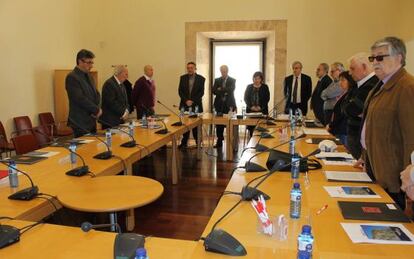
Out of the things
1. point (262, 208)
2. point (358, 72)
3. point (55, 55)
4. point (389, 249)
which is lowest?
point (389, 249)

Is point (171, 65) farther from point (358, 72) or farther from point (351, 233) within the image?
point (351, 233)

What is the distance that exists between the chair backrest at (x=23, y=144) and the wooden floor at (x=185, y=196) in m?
1.33

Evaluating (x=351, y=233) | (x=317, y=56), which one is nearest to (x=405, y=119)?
(x=351, y=233)

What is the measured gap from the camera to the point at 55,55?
7047 mm

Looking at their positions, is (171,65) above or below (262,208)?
above

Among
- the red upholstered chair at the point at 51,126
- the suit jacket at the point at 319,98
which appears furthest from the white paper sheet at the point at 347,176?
the red upholstered chair at the point at 51,126

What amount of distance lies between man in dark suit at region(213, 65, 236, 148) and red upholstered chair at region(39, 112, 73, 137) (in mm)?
2638

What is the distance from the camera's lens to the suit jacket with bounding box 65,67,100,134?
4.22 metres

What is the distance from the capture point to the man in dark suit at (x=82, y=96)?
13.8ft

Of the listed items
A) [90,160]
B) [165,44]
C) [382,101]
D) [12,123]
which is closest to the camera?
[382,101]

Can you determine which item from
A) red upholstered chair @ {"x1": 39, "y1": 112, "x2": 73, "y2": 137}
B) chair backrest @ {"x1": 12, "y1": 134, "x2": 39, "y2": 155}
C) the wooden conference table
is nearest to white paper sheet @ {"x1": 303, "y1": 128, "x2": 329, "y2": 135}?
the wooden conference table

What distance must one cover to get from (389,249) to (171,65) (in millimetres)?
6768

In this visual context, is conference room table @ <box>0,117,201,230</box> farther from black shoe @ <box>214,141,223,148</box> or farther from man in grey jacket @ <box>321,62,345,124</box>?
black shoe @ <box>214,141,223,148</box>

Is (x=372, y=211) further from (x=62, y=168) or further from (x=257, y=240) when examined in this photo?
(x=62, y=168)
